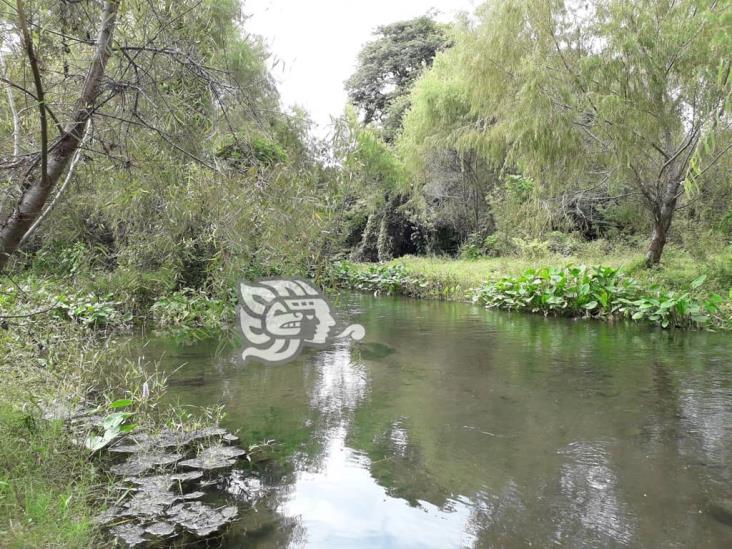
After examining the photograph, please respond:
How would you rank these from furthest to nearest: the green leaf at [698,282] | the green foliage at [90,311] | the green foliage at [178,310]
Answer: the green leaf at [698,282]
the green foliage at [178,310]
the green foliage at [90,311]

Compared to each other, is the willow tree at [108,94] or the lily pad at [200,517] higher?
the willow tree at [108,94]

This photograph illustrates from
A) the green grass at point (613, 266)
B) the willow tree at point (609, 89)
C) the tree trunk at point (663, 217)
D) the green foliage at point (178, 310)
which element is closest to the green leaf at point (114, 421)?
the green foliage at point (178, 310)

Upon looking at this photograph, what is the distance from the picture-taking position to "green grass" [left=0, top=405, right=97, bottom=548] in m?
2.20

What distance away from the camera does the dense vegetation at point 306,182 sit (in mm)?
2533

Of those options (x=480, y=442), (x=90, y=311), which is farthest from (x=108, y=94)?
(x=90, y=311)

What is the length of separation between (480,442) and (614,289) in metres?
6.28

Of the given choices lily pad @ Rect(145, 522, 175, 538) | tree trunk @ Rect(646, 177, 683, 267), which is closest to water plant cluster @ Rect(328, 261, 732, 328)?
tree trunk @ Rect(646, 177, 683, 267)

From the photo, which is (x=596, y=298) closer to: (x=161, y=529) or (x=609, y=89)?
(x=609, y=89)

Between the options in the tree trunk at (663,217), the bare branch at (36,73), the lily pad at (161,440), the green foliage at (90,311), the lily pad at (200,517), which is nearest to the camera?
the bare branch at (36,73)

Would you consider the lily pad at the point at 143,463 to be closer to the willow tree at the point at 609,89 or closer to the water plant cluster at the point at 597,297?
the water plant cluster at the point at 597,297

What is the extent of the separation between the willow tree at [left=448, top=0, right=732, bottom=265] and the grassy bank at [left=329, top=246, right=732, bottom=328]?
89cm

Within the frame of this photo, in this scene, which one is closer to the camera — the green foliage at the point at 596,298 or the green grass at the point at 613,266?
the green foliage at the point at 596,298

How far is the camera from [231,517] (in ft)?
9.06

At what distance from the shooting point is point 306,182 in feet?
9.93
